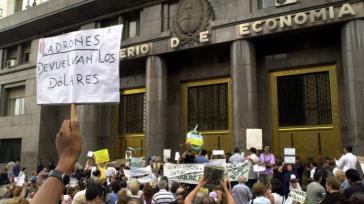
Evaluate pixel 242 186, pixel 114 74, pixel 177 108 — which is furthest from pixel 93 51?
pixel 177 108

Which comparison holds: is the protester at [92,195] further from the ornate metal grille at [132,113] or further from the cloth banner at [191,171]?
the ornate metal grille at [132,113]

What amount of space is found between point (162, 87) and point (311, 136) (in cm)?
809

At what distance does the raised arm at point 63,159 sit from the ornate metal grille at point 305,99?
16.8 meters

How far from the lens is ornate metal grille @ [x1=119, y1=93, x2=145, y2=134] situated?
76.4 feet

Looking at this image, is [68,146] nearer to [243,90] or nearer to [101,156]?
[101,156]

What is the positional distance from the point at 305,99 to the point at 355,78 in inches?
114

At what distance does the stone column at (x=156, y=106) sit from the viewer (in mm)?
20453

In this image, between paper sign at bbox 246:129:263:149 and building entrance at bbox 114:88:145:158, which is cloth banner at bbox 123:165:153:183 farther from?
building entrance at bbox 114:88:145:158

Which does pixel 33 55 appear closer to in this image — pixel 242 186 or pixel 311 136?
pixel 311 136

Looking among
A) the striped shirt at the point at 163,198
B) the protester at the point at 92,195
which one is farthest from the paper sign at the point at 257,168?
the protester at the point at 92,195

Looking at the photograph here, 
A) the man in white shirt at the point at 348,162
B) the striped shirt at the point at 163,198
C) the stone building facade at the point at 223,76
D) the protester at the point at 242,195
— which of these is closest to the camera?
the striped shirt at the point at 163,198

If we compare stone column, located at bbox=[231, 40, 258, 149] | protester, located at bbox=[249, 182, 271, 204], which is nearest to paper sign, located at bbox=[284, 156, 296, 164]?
stone column, located at bbox=[231, 40, 258, 149]

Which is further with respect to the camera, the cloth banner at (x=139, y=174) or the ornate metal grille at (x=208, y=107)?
the ornate metal grille at (x=208, y=107)

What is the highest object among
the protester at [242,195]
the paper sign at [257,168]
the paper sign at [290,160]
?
the paper sign at [290,160]
